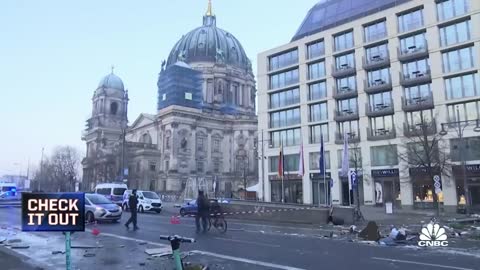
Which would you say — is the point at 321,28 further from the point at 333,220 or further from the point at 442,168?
the point at 333,220

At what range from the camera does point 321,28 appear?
5838 centimetres

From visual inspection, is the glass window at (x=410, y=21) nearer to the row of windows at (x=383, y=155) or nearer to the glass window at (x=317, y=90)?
the glass window at (x=317, y=90)

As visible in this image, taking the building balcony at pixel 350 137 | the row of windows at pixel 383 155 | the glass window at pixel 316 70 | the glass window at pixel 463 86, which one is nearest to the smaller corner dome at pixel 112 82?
the row of windows at pixel 383 155

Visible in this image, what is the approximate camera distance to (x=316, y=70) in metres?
55.7

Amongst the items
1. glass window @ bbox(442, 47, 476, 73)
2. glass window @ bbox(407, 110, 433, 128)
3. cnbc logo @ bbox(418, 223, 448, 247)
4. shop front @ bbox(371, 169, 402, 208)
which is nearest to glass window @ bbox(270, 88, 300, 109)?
shop front @ bbox(371, 169, 402, 208)

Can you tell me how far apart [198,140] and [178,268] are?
3492 inches

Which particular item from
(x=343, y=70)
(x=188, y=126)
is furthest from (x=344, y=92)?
(x=188, y=126)

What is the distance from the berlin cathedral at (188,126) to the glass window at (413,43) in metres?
41.2

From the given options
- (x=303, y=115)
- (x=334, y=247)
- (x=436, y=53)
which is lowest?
(x=334, y=247)

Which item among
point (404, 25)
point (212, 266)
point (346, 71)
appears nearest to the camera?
point (212, 266)

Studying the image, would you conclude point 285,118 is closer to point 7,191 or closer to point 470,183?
point 470,183

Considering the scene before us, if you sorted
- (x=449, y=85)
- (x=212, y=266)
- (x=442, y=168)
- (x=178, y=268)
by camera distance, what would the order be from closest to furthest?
(x=178, y=268) < (x=212, y=266) < (x=442, y=168) < (x=449, y=85)

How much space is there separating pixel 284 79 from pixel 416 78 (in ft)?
61.6

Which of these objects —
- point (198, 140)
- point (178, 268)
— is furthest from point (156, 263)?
point (198, 140)
